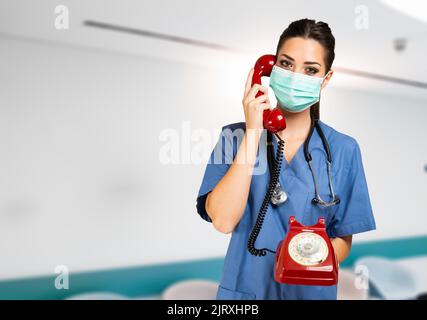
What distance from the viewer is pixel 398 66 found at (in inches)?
50.5

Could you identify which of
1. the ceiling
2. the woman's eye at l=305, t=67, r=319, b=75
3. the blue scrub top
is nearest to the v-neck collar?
the blue scrub top

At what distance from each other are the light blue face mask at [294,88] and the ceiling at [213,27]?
186mm

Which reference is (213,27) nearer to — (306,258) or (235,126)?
(235,126)

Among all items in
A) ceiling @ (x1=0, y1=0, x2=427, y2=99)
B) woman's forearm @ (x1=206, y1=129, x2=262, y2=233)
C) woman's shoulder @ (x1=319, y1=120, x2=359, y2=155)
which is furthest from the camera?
ceiling @ (x1=0, y1=0, x2=427, y2=99)

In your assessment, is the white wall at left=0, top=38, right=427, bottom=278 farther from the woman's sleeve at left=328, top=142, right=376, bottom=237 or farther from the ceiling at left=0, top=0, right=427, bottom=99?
the woman's sleeve at left=328, top=142, right=376, bottom=237

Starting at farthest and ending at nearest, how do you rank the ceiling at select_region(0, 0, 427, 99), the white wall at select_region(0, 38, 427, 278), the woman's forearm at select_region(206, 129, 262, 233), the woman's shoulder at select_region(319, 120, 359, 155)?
1. the white wall at select_region(0, 38, 427, 278)
2. the ceiling at select_region(0, 0, 427, 99)
3. the woman's shoulder at select_region(319, 120, 359, 155)
4. the woman's forearm at select_region(206, 129, 262, 233)

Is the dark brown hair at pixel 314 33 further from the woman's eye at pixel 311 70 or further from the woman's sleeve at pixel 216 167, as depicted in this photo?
the woman's sleeve at pixel 216 167

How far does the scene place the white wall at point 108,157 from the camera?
1022 mm

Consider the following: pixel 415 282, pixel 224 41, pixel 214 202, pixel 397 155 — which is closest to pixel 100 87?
pixel 224 41

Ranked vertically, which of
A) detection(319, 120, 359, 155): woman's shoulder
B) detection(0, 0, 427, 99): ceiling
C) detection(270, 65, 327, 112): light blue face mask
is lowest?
detection(319, 120, 359, 155): woman's shoulder

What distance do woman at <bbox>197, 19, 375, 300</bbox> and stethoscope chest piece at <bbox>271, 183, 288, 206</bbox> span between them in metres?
0.01

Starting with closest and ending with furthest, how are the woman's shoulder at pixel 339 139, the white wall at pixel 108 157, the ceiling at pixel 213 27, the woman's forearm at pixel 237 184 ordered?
1. the woman's forearm at pixel 237 184
2. the woman's shoulder at pixel 339 139
3. the ceiling at pixel 213 27
4. the white wall at pixel 108 157

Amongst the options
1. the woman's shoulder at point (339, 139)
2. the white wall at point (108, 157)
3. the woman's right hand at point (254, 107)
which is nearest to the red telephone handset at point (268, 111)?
the woman's right hand at point (254, 107)

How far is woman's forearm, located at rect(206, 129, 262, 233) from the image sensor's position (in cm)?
57
